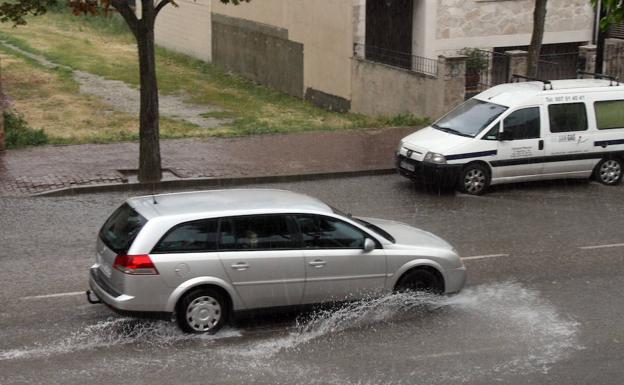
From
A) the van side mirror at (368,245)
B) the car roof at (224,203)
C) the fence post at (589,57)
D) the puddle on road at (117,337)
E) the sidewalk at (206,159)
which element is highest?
Answer: the fence post at (589,57)

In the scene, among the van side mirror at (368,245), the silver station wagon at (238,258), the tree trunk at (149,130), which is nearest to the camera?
the silver station wagon at (238,258)

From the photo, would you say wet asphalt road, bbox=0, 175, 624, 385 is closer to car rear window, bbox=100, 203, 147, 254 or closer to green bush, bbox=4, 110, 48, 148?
car rear window, bbox=100, 203, 147, 254

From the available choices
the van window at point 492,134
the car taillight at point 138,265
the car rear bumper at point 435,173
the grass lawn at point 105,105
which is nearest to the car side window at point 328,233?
the car taillight at point 138,265

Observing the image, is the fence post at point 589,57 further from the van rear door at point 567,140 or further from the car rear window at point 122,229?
the car rear window at point 122,229

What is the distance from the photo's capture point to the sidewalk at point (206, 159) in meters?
17.8

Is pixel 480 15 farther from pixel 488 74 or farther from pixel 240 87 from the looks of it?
pixel 240 87

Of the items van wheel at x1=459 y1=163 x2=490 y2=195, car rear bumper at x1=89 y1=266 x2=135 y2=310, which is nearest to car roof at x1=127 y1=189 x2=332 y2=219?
car rear bumper at x1=89 y1=266 x2=135 y2=310

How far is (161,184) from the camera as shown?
17.8m

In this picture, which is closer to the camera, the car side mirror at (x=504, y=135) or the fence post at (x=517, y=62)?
the car side mirror at (x=504, y=135)

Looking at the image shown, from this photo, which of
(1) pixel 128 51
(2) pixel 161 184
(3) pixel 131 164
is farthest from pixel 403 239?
(1) pixel 128 51

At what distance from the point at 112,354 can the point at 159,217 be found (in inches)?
57.7

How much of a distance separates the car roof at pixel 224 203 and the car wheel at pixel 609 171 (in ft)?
28.3

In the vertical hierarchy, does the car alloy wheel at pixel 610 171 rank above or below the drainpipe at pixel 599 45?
below

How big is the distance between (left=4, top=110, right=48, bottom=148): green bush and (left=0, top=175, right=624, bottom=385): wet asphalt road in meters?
5.41
